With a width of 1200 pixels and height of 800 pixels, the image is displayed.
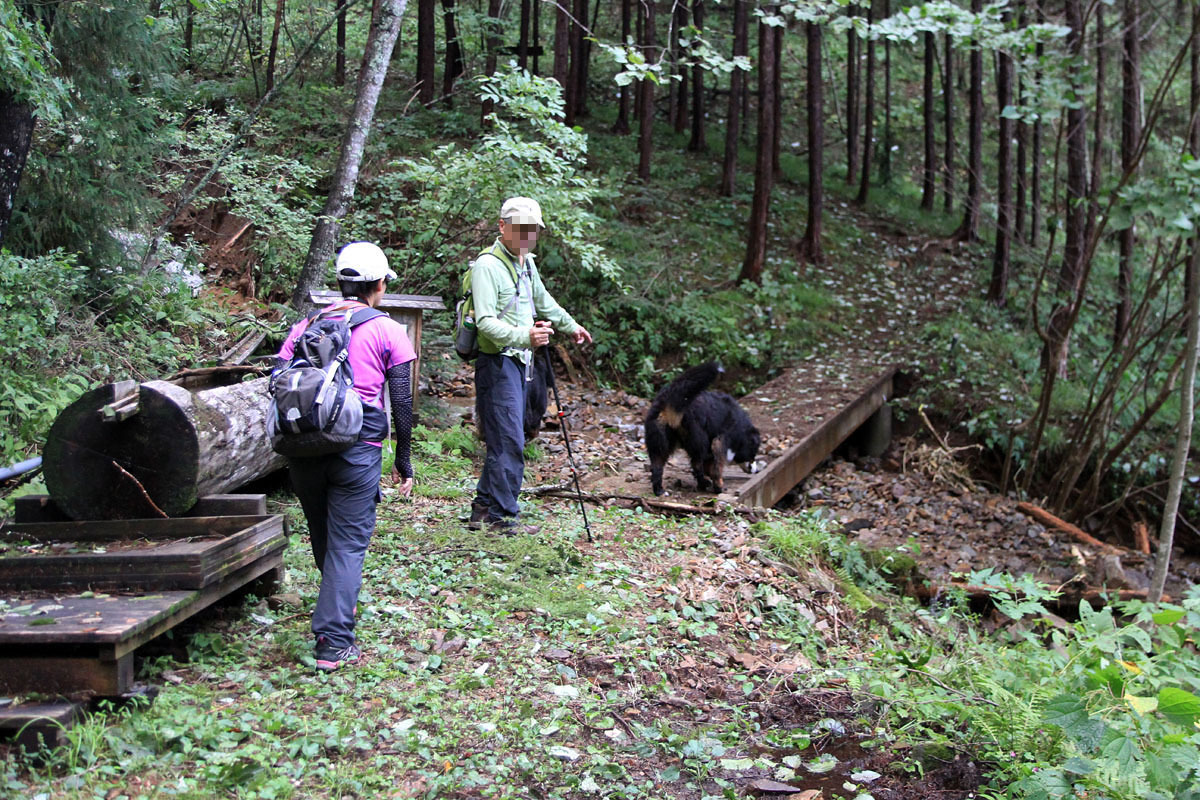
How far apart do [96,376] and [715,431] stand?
566 cm

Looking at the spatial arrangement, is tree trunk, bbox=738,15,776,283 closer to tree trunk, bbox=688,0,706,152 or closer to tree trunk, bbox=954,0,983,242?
tree trunk, bbox=954,0,983,242

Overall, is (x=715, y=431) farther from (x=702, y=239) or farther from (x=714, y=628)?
(x=702, y=239)

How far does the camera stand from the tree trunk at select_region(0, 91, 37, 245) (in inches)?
278

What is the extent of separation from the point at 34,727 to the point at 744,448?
266 inches

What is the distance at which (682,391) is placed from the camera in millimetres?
7586

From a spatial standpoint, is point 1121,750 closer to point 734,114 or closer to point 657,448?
point 657,448

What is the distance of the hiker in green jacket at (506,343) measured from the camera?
5.50 metres

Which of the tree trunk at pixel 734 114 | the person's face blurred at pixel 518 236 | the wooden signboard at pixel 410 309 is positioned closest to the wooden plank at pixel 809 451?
the person's face blurred at pixel 518 236

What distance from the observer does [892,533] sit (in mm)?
10086

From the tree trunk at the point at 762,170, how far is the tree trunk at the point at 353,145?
8.98m

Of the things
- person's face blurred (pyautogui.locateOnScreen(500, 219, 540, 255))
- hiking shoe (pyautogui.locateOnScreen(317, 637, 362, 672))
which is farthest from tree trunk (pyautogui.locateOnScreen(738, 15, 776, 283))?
hiking shoe (pyautogui.locateOnScreen(317, 637, 362, 672))

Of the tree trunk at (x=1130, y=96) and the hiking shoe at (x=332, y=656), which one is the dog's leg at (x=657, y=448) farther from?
the tree trunk at (x=1130, y=96)

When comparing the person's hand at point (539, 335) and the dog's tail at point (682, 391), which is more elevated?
the person's hand at point (539, 335)

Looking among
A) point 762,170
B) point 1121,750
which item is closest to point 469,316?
point 1121,750
